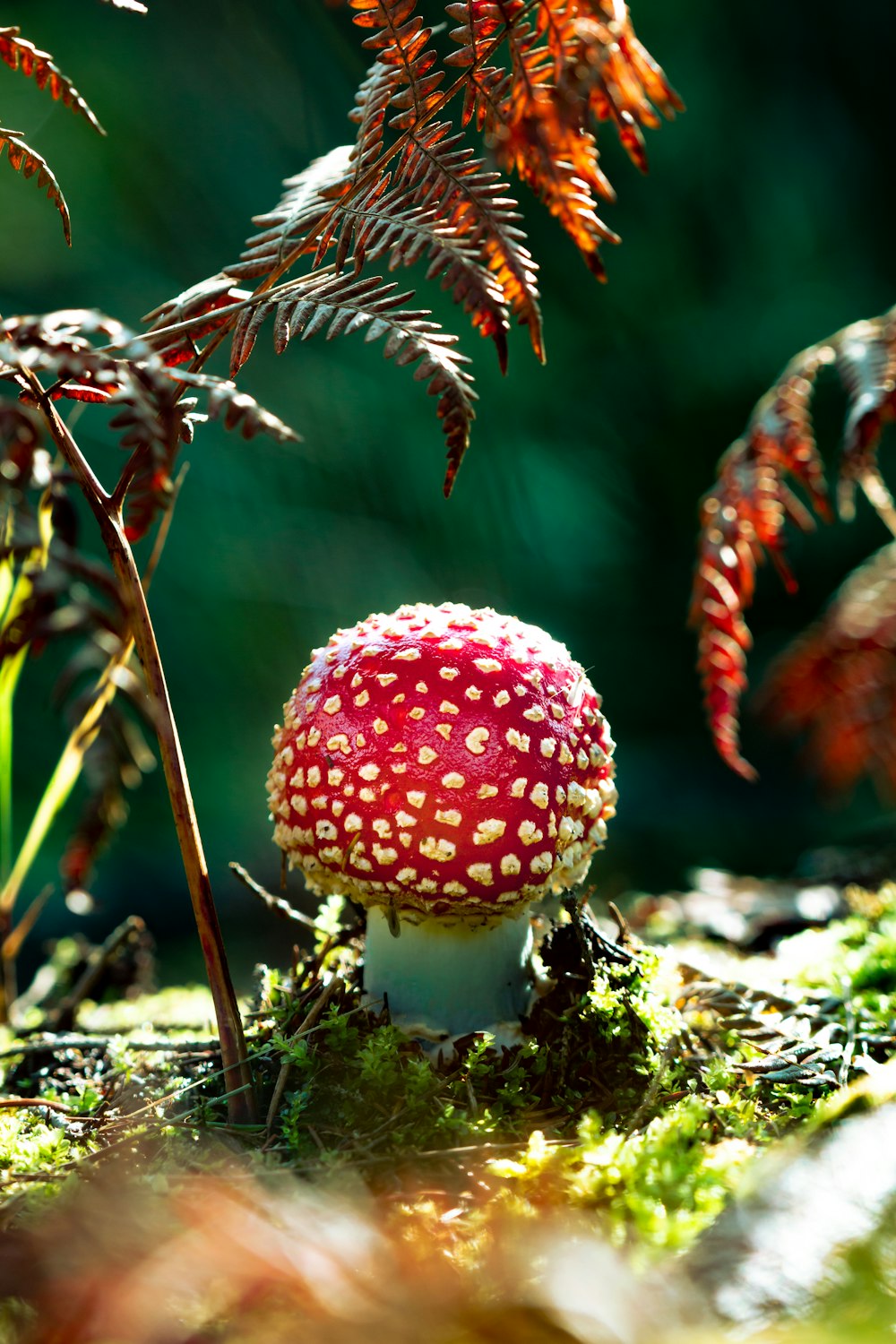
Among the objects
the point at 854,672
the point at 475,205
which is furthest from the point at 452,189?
the point at 854,672

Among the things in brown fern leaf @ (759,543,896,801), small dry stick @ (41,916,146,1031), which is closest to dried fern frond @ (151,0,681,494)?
small dry stick @ (41,916,146,1031)

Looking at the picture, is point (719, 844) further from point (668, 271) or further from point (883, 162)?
point (883, 162)

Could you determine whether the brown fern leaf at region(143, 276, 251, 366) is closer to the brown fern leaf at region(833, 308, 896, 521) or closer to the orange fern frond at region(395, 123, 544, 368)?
the orange fern frond at region(395, 123, 544, 368)

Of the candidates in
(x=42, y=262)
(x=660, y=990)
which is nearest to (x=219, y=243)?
(x=42, y=262)

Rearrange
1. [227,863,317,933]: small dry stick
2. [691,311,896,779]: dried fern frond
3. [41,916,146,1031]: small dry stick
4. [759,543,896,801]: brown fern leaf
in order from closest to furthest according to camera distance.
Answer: [227,863,317,933]: small dry stick < [691,311,896,779]: dried fern frond < [41,916,146,1031]: small dry stick < [759,543,896,801]: brown fern leaf

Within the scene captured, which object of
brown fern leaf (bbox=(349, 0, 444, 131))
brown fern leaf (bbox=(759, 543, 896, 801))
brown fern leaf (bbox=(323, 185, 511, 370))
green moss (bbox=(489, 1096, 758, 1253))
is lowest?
brown fern leaf (bbox=(759, 543, 896, 801))

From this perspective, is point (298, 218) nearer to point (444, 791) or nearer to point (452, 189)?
point (452, 189)

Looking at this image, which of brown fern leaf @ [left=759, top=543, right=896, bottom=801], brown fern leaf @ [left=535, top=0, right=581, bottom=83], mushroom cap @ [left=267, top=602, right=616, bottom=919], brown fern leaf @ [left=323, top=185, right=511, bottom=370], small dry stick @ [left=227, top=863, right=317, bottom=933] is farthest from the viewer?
brown fern leaf @ [left=759, top=543, right=896, bottom=801]
